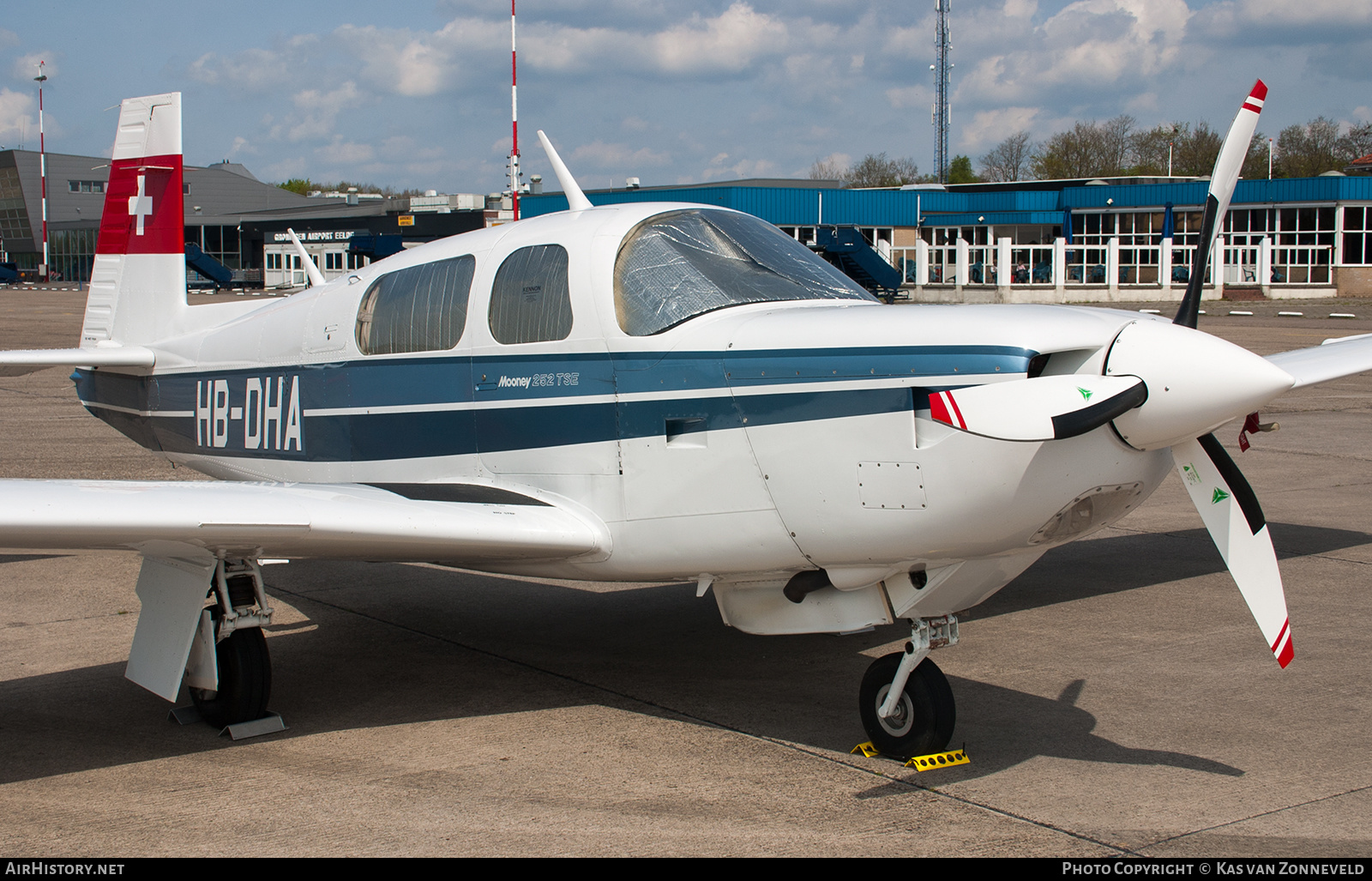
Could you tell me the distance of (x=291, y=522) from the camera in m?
4.62

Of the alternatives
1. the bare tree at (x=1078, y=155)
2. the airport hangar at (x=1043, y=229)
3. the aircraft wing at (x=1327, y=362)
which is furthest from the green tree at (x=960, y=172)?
the aircraft wing at (x=1327, y=362)

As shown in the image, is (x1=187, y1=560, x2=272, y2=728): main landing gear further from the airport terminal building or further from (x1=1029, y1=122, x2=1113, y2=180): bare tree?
(x1=1029, y1=122, x2=1113, y2=180): bare tree

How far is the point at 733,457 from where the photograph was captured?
4.73 metres

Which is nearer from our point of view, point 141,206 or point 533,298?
point 533,298

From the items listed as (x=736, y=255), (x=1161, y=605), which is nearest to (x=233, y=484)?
(x=736, y=255)

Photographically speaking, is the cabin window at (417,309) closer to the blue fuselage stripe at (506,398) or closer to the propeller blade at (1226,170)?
the blue fuselage stripe at (506,398)

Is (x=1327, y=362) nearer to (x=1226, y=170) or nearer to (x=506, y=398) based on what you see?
(x=1226, y=170)

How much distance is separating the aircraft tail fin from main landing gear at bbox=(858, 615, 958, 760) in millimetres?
5608

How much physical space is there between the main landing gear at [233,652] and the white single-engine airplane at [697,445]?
0.04 ft

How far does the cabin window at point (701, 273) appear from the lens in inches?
199

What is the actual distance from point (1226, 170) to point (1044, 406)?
5.82 ft

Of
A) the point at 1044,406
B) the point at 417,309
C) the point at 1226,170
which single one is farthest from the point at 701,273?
the point at 1226,170

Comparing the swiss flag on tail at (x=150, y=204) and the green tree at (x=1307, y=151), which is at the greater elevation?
the green tree at (x=1307, y=151)

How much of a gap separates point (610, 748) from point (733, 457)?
4.51ft
